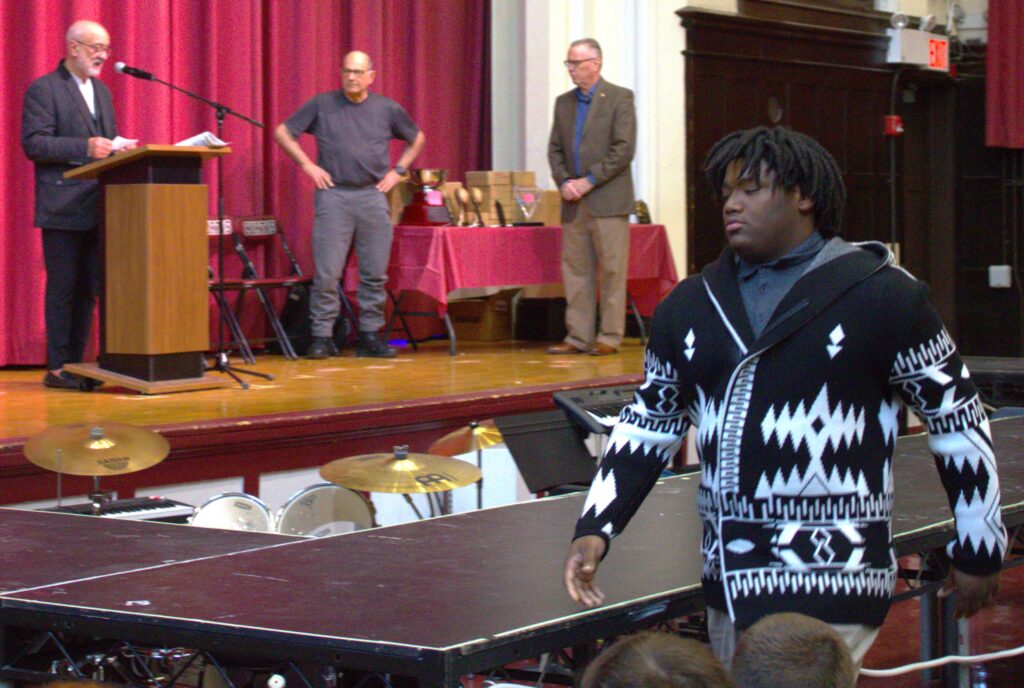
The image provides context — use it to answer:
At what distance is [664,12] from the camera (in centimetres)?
907

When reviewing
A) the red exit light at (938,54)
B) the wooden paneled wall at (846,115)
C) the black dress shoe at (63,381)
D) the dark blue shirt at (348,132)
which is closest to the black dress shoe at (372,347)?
the dark blue shirt at (348,132)

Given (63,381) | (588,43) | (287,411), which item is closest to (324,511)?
(287,411)

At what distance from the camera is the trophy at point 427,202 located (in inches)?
302

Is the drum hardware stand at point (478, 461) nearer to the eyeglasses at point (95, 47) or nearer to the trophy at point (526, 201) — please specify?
the eyeglasses at point (95, 47)

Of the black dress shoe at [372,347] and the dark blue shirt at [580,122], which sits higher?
the dark blue shirt at [580,122]

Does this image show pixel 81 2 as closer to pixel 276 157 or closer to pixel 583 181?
pixel 276 157

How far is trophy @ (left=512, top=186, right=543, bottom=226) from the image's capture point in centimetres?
800

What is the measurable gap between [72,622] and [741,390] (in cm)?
111

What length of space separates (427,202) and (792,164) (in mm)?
5668

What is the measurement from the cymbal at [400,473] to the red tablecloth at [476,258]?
3069mm

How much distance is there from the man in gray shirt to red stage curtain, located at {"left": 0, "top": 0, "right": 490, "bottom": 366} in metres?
0.58

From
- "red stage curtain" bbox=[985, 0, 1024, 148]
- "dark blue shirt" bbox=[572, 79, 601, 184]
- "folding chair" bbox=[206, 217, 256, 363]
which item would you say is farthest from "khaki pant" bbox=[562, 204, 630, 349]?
"red stage curtain" bbox=[985, 0, 1024, 148]

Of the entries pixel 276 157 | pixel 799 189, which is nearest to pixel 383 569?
pixel 799 189

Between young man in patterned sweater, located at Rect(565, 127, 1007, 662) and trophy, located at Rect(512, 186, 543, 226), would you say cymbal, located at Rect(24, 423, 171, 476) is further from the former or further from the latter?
trophy, located at Rect(512, 186, 543, 226)
